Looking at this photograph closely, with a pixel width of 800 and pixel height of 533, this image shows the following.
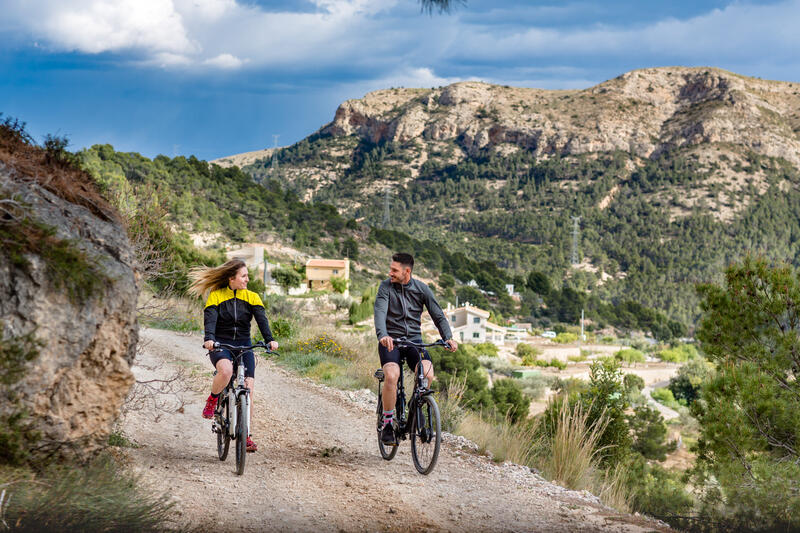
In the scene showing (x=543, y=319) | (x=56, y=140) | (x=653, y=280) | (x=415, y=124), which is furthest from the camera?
(x=415, y=124)

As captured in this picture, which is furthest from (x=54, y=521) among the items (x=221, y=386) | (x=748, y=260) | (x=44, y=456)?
(x=748, y=260)

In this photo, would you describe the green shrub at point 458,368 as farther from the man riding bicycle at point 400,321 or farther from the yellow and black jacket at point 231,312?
the yellow and black jacket at point 231,312

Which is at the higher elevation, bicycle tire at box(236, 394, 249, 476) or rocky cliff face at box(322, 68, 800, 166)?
rocky cliff face at box(322, 68, 800, 166)

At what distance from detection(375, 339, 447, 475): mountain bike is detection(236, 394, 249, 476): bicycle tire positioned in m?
1.05

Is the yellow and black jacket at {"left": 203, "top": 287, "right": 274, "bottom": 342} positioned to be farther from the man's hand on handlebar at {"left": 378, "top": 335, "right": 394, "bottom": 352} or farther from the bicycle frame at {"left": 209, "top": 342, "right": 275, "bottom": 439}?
the man's hand on handlebar at {"left": 378, "top": 335, "right": 394, "bottom": 352}

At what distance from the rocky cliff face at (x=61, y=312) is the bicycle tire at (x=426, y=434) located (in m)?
2.23

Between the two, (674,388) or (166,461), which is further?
(674,388)

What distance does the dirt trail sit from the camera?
3855 millimetres

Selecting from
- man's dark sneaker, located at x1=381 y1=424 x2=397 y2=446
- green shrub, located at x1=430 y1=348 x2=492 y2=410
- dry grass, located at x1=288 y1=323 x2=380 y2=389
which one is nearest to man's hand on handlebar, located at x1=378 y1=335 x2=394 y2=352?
man's dark sneaker, located at x1=381 y1=424 x2=397 y2=446

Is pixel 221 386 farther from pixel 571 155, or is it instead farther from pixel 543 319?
pixel 571 155

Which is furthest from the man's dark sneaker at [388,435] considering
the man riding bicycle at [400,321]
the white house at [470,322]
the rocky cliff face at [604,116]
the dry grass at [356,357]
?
the rocky cliff face at [604,116]

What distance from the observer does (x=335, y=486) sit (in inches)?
180

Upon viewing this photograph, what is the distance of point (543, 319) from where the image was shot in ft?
230

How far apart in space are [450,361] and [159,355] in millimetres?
12727
